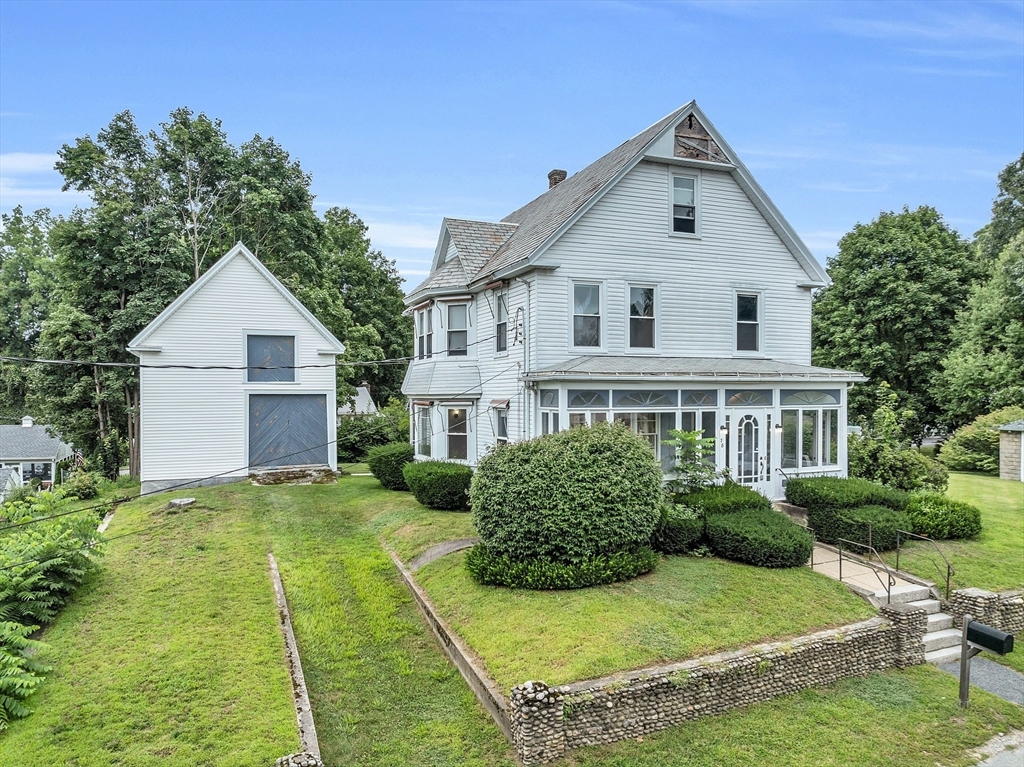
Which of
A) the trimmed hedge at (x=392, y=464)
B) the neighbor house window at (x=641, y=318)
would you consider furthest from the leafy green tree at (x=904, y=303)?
the trimmed hedge at (x=392, y=464)

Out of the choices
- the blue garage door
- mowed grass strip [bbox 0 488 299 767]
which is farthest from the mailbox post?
the blue garage door

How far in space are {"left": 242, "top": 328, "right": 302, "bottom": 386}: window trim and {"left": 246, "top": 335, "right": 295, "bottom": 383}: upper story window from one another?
0.03 m

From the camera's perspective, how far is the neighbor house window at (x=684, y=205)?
16438 millimetres

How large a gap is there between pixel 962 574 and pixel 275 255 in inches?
1184

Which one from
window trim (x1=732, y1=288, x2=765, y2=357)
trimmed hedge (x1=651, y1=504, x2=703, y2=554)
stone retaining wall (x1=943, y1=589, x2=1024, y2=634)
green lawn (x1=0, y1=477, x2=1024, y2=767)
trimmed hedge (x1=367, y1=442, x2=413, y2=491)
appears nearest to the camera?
green lawn (x1=0, y1=477, x2=1024, y2=767)

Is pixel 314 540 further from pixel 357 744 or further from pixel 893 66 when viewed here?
pixel 893 66

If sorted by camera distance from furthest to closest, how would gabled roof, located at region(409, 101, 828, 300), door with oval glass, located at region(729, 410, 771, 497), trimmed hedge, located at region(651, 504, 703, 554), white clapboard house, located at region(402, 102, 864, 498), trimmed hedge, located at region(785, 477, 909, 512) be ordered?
1. gabled roof, located at region(409, 101, 828, 300)
2. door with oval glass, located at region(729, 410, 771, 497)
3. white clapboard house, located at region(402, 102, 864, 498)
4. trimmed hedge, located at region(785, 477, 909, 512)
5. trimmed hedge, located at region(651, 504, 703, 554)

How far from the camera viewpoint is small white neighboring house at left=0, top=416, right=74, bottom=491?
37.5 m

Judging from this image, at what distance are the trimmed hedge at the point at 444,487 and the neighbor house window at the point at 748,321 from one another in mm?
8691

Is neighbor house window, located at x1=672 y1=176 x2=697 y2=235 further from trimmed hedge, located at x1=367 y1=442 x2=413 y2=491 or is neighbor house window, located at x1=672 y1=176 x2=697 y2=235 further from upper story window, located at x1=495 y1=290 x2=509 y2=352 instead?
trimmed hedge, located at x1=367 y1=442 x2=413 y2=491

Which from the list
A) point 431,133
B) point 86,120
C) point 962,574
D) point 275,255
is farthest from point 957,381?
point 86,120

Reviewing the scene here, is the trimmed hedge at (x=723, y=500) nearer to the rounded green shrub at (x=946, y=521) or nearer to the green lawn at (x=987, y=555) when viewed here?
the green lawn at (x=987, y=555)

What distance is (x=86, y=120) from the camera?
26.4 meters

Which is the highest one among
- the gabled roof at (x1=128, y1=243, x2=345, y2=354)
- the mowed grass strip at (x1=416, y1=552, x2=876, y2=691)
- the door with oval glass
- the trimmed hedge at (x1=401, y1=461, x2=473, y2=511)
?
the gabled roof at (x1=128, y1=243, x2=345, y2=354)
